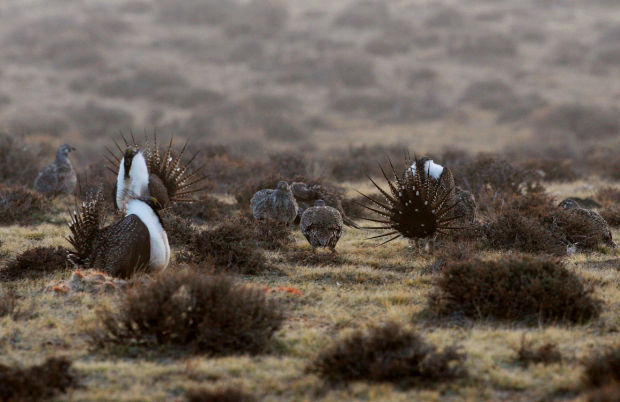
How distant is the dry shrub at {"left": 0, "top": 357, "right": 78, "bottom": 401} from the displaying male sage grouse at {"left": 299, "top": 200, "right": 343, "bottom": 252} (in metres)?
3.91

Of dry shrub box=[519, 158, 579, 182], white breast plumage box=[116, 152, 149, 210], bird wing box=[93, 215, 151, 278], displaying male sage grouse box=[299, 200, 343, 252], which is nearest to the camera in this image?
bird wing box=[93, 215, 151, 278]

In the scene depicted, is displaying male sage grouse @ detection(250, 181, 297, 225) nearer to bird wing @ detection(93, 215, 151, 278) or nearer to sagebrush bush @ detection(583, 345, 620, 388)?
bird wing @ detection(93, 215, 151, 278)

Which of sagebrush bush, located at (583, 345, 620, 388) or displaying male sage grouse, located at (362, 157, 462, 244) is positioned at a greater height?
displaying male sage grouse, located at (362, 157, 462, 244)

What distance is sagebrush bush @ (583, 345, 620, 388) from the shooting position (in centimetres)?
395

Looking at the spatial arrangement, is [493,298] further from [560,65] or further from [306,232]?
[560,65]

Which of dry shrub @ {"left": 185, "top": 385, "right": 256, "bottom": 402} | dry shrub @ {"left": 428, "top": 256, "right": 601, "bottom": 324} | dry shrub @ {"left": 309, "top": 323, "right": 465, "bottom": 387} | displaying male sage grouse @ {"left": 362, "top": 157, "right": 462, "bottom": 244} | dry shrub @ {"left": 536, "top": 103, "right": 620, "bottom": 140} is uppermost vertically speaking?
dry shrub @ {"left": 536, "top": 103, "right": 620, "bottom": 140}

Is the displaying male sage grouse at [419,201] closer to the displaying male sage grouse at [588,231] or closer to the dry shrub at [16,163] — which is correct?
the displaying male sage grouse at [588,231]

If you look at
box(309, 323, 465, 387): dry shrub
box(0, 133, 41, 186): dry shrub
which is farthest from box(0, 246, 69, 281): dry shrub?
box(0, 133, 41, 186): dry shrub

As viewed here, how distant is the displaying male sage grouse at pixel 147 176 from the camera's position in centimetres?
670

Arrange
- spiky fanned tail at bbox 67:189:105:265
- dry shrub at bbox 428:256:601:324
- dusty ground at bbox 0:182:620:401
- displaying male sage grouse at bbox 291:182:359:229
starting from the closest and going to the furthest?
dusty ground at bbox 0:182:620:401, dry shrub at bbox 428:256:601:324, spiky fanned tail at bbox 67:189:105:265, displaying male sage grouse at bbox 291:182:359:229

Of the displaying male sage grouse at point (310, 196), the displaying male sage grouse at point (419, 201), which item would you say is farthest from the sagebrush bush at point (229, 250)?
the displaying male sage grouse at point (310, 196)

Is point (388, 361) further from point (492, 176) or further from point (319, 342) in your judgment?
point (492, 176)

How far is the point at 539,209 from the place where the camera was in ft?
30.4

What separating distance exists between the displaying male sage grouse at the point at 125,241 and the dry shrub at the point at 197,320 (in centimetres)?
127
